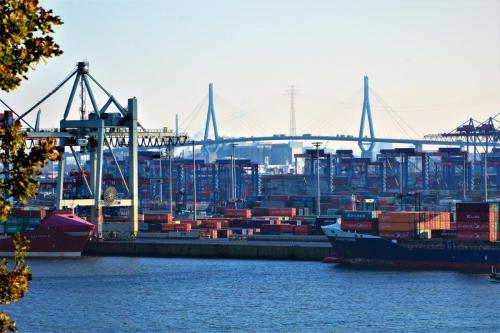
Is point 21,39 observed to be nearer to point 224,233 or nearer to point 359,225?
point 359,225

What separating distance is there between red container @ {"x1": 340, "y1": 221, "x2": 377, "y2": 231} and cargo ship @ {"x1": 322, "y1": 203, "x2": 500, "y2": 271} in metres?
0.14

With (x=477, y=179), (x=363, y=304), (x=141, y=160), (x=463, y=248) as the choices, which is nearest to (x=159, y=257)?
(x=463, y=248)

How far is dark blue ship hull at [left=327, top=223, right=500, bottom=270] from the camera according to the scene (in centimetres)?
6912

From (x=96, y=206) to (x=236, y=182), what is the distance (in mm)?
83011

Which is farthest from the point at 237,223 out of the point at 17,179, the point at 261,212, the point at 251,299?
the point at 17,179

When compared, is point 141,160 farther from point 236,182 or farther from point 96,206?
point 96,206

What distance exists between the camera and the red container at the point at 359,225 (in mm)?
73750

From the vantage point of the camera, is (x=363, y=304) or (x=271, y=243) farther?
(x=271, y=243)

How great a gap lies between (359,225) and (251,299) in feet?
69.4

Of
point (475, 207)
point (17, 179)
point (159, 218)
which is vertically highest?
point (17, 179)

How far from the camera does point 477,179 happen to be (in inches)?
6924

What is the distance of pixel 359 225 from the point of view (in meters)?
74.3

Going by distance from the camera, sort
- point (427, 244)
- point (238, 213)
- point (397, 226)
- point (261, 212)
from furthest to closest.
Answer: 1. point (261, 212)
2. point (238, 213)
3. point (397, 226)
4. point (427, 244)

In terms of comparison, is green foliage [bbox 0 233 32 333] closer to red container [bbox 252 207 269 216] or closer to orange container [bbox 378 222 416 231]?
orange container [bbox 378 222 416 231]
